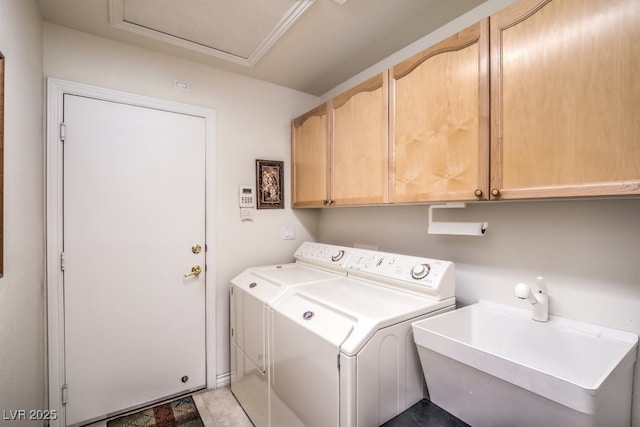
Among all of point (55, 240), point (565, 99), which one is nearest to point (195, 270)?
point (55, 240)

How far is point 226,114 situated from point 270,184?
0.65 meters

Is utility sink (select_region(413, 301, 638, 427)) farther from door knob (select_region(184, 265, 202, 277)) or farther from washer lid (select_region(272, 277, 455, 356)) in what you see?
door knob (select_region(184, 265, 202, 277))

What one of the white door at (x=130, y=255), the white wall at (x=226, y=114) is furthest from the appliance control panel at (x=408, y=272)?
the white door at (x=130, y=255)

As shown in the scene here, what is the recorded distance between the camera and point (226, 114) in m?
2.31

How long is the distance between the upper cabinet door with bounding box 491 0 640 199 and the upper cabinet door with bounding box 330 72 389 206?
0.61m

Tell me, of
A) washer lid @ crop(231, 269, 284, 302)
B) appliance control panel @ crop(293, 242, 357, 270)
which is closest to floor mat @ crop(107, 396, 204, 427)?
washer lid @ crop(231, 269, 284, 302)

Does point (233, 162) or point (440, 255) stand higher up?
point (233, 162)

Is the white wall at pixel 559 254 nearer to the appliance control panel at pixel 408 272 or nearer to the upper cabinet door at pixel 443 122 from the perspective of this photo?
the appliance control panel at pixel 408 272

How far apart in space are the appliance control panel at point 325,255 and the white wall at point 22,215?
5.20 ft

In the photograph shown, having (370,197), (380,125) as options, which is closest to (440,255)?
(370,197)

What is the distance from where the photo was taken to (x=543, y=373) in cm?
87

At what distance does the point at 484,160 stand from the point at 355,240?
1.34m

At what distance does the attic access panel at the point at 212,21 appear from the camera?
1.57 metres

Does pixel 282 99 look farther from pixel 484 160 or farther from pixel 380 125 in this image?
pixel 484 160
